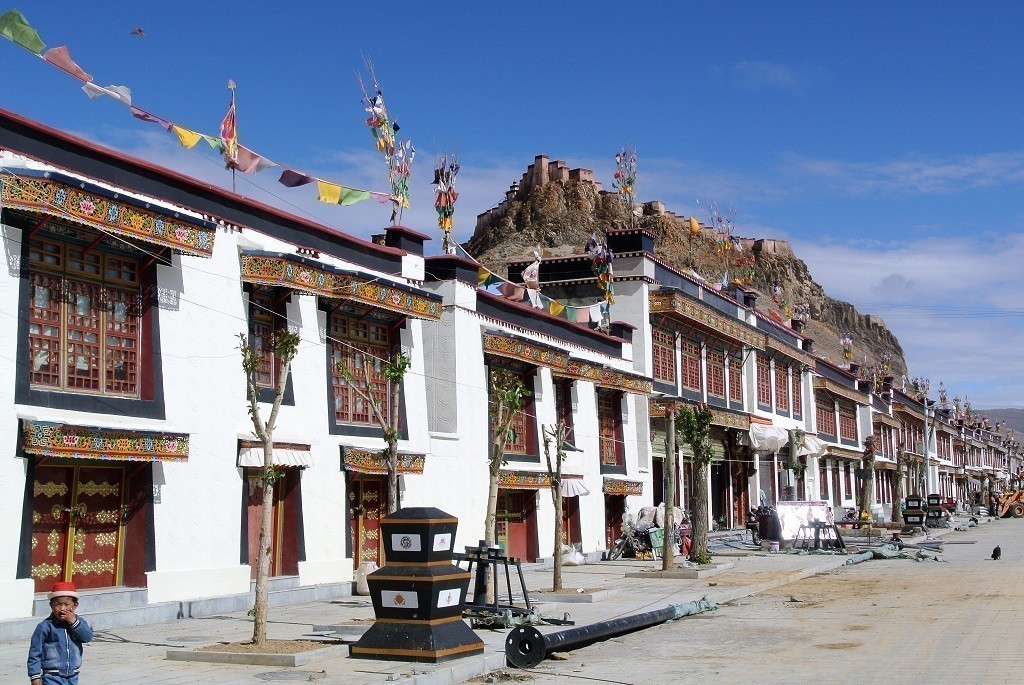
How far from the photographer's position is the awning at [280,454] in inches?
791

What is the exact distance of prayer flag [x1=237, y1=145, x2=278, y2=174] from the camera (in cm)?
2075

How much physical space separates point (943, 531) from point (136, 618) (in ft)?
152

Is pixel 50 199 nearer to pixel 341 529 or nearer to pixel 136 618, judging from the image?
pixel 136 618

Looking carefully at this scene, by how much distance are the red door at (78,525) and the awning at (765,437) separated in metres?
34.0

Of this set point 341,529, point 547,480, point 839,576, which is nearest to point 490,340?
point 547,480

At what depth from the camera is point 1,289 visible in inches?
637

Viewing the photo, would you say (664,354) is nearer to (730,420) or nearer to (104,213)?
(730,420)

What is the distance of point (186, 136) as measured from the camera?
63.5 ft

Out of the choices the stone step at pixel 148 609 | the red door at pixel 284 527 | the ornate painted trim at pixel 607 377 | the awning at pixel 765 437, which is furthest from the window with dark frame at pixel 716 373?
the stone step at pixel 148 609

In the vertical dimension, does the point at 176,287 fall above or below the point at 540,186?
below

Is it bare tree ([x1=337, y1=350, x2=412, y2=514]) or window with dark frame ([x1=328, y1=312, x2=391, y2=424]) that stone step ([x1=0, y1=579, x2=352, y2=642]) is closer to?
bare tree ([x1=337, y1=350, x2=412, y2=514])

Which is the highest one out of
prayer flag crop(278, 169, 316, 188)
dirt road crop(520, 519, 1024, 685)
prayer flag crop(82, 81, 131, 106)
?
prayer flag crop(82, 81, 131, 106)

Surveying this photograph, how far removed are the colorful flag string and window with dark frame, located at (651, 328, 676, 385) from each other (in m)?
17.7

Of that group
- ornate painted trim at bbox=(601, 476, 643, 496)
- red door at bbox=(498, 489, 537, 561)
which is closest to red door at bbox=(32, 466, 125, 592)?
red door at bbox=(498, 489, 537, 561)
